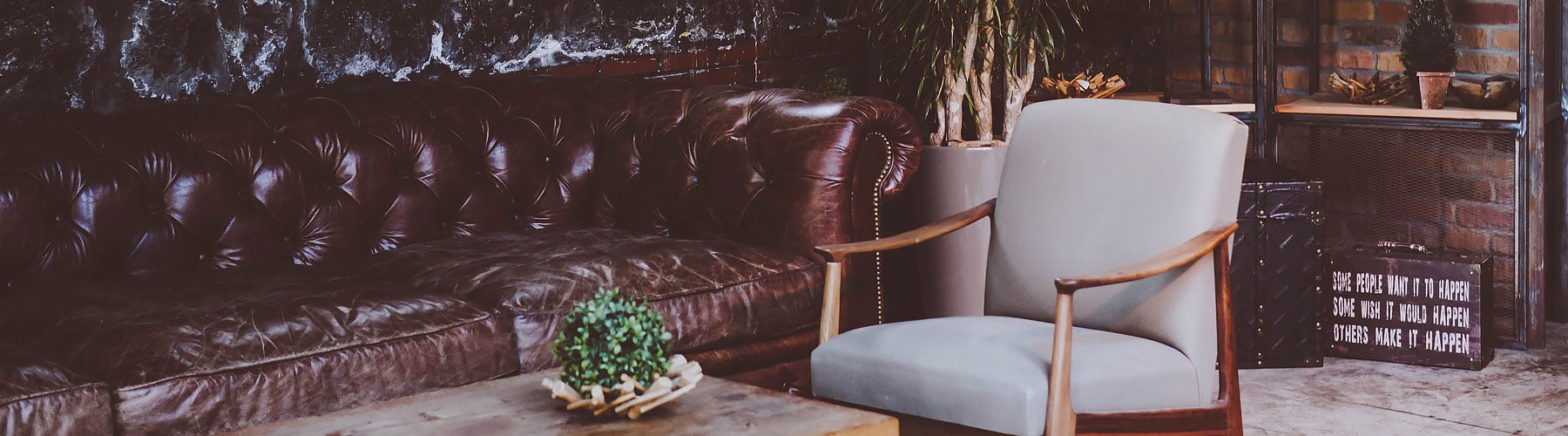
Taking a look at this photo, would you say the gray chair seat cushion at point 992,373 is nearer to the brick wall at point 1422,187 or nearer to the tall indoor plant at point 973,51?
the tall indoor plant at point 973,51

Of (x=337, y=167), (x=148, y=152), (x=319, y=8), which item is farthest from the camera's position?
(x=319, y=8)

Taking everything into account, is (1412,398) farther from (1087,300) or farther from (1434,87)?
(1087,300)

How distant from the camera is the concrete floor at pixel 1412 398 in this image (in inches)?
135

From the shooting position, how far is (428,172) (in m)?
3.67

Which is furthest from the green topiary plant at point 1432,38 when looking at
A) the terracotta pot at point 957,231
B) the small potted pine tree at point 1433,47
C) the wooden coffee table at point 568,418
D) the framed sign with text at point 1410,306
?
the wooden coffee table at point 568,418

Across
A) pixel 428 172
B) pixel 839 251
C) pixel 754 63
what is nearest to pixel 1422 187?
pixel 754 63

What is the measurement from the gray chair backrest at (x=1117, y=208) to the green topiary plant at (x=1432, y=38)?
→ 1.73m

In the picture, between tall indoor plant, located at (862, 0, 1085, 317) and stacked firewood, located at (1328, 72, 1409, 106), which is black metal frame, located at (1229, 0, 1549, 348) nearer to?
stacked firewood, located at (1328, 72, 1409, 106)

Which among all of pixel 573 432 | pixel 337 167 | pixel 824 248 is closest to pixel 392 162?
pixel 337 167

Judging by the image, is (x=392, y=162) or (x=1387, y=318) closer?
(x=392, y=162)

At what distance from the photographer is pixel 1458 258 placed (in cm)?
395

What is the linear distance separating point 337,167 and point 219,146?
0.28 m

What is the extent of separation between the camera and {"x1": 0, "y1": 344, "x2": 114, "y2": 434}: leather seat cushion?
242 centimetres

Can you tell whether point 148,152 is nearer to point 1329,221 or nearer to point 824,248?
point 824,248
